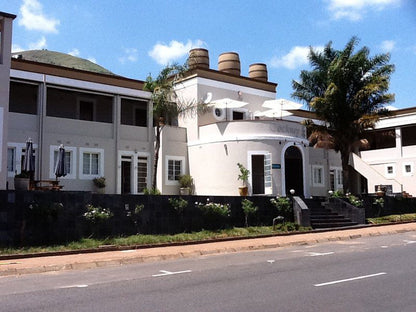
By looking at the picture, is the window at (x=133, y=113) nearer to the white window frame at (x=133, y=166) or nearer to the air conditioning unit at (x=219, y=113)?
the white window frame at (x=133, y=166)

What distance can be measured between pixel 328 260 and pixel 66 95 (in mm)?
18066

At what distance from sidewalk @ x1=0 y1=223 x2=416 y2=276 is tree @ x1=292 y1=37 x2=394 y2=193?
9.80 meters

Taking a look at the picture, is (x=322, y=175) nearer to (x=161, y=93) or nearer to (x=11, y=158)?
(x=161, y=93)

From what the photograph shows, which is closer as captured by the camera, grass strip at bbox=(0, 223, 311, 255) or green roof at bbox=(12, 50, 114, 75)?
grass strip at bbox=(0, 223, 311, 255)

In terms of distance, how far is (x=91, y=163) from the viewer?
2473 cm

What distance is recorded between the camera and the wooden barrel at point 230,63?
3148cm

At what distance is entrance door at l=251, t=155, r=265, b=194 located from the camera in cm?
2609

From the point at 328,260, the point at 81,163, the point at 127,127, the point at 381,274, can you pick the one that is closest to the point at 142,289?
the point at 381,274

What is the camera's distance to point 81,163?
24.2m

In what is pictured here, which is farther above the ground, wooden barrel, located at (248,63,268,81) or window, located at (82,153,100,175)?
wooden barrel, located at (248,63,268,81)

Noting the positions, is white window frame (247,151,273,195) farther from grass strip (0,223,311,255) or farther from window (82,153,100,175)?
window (82,153,100,175)

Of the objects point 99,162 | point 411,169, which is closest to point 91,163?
point 99,162

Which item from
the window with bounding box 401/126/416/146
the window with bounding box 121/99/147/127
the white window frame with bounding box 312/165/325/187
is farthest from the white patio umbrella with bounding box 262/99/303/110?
the window with bounding box 401/126/416/146

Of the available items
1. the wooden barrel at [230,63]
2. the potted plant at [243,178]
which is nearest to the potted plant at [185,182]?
the potted plant at [243,178]
